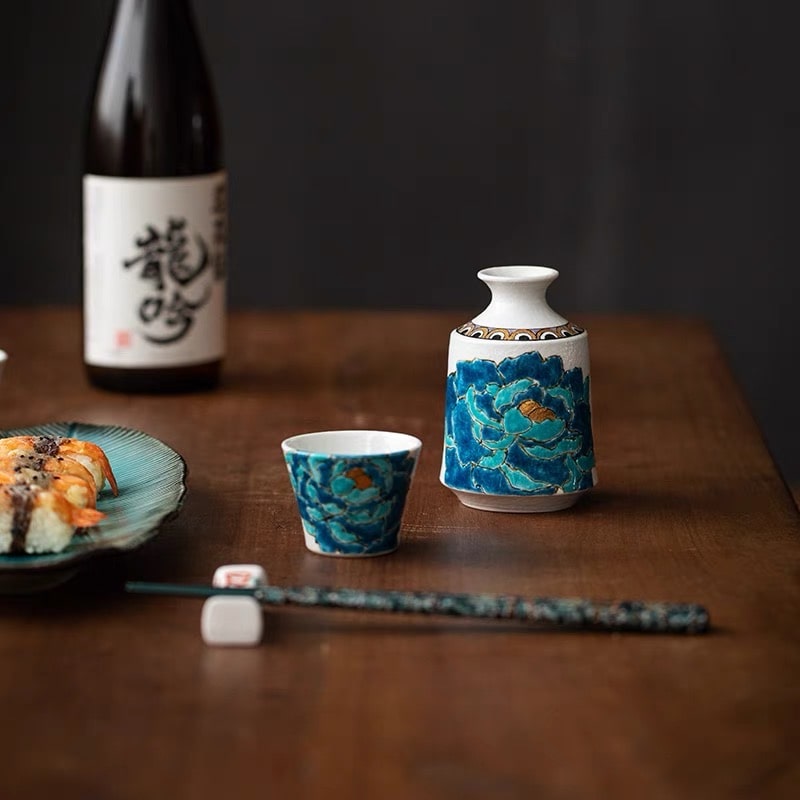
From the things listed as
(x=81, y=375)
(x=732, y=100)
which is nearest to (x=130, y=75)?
(x=81, y=375)

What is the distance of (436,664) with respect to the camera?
598mm

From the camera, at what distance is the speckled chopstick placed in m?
0.63

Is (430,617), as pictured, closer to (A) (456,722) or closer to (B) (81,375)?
(A) (456,722)

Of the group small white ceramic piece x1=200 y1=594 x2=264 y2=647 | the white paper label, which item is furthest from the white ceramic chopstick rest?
the white paper label

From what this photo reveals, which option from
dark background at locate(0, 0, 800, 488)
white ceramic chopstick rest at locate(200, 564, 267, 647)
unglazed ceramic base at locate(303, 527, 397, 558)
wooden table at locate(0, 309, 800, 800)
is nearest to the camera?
wooden table at locate(0, 309, 800, 800)

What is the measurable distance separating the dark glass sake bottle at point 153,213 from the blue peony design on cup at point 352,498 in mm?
462

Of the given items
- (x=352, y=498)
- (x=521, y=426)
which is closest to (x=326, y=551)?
(x=352, y=498)

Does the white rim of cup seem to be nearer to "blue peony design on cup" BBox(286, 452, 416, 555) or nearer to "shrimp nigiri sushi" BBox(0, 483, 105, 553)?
"blue peony design on cup" BBox(286, 452, 416, 555)

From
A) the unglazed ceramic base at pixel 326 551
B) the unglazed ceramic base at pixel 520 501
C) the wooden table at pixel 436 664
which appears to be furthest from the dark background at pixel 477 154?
the unglazed ceramic base at pixel 326 551

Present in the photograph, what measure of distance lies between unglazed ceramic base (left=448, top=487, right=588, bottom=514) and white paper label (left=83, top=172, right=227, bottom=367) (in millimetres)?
412

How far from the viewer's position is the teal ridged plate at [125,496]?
2.13 ft

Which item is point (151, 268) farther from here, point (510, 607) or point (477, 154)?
point (477, 154)

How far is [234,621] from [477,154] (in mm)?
1876

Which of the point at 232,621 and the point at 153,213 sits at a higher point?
the point at 153,213
